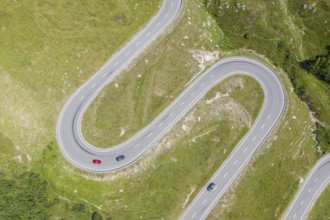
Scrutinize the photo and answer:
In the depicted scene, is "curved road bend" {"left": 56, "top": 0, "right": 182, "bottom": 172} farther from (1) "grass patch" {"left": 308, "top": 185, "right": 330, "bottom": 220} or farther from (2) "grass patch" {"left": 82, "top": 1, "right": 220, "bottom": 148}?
(1) "grass patch" {"left": 308, "top": 185, "right": 330, "bottom": 220}

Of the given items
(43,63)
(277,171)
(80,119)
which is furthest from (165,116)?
(277,171)

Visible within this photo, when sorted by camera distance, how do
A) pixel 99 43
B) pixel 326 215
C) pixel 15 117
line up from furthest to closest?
1. pixel 326 215
2. pixel 99 43
3. pixel 15 117

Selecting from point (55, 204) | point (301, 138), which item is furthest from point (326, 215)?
point (55, 204)

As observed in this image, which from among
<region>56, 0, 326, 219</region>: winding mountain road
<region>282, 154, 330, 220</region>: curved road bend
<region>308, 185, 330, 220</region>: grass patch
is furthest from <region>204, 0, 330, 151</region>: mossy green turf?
<region>308, 185, 330, 220</region>: grass patch

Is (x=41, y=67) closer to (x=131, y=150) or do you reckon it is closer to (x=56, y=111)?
(x=56, y=111)

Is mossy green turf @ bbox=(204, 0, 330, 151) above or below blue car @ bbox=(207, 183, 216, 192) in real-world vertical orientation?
above
